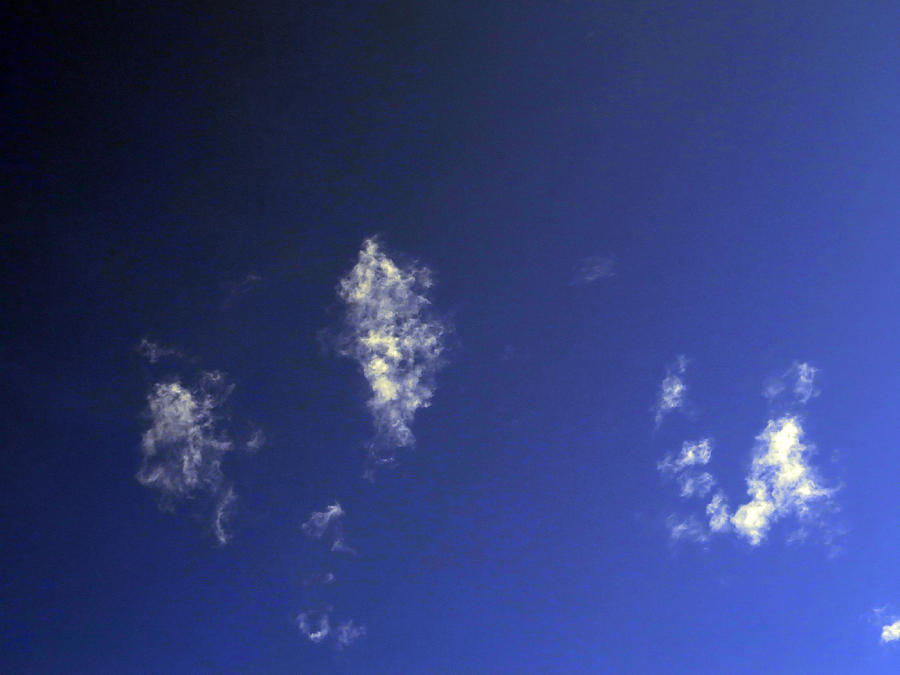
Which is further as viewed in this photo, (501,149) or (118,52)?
(501,149)

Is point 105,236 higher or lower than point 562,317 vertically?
higher

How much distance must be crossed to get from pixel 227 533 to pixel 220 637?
1345 centimetres

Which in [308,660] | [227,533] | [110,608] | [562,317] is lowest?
[308,660]

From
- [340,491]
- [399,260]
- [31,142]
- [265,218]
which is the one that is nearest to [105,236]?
[31,142]

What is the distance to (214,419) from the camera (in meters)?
79.6

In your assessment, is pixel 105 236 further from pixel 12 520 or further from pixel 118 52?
pixel 12 520

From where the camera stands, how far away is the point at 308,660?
261ft

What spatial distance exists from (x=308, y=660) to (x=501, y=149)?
7117 cm

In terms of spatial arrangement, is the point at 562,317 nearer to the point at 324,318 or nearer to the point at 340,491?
the point at 324,318

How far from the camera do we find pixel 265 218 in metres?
77.2

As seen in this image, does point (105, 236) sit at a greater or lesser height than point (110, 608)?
greater

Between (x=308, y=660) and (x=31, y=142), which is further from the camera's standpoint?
(x=308, y=660)

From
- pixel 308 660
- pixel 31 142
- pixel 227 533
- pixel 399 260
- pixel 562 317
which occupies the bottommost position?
pixel 308 660

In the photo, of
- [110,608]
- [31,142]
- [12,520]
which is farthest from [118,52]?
[110,608]
